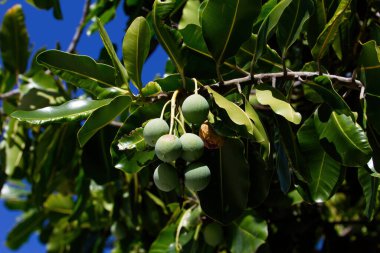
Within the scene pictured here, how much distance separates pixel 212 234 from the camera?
183 centimetres

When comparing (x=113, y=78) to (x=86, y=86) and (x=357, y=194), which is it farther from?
(x=357, y=194)

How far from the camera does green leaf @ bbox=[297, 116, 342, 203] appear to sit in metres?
1.44

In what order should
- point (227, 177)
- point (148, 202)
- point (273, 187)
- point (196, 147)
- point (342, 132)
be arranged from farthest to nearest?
point (148, 202) → point (273, 187) → point (227, 177) → point (342, 132) → point (196, 147)

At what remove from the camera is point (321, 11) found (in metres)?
1.49

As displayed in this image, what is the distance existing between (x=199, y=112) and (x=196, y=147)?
69 millimetres

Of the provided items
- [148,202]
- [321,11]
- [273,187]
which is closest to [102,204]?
[148,202]

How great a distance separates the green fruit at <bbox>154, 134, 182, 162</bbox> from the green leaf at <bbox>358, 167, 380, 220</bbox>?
21.8 inches

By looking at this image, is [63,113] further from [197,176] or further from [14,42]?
[14,42]

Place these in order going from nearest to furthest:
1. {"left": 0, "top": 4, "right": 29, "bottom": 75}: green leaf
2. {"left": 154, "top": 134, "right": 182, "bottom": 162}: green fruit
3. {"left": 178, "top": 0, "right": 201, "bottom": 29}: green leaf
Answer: {"left": 154, "top": 134, "right": 182, "bottom": 162}: green fruit < {"left": 178, "top": 0, "right": 201, "bottom": 29}: green leaf < {"left": 0, "top": 4, "right": 29, "bottom": 75}: green leaf

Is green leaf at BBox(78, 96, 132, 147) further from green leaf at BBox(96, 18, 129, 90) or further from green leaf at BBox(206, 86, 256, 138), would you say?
green leaf at BBox(206, 86, 256, 138)

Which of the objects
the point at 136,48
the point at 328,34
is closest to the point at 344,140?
the point at 328,34

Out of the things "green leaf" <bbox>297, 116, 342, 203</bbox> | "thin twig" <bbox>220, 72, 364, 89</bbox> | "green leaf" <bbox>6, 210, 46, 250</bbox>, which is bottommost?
"green leaf" <bbox>6, 210, 46, 250</bbox>

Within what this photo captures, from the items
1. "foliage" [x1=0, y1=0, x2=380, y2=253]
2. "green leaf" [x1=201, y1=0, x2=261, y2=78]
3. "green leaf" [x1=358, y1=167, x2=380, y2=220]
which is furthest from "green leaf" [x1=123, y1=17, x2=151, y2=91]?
"green leaf" [x1=358, y1=167, x2=380, y2=220]

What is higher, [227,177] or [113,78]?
[113,78]
